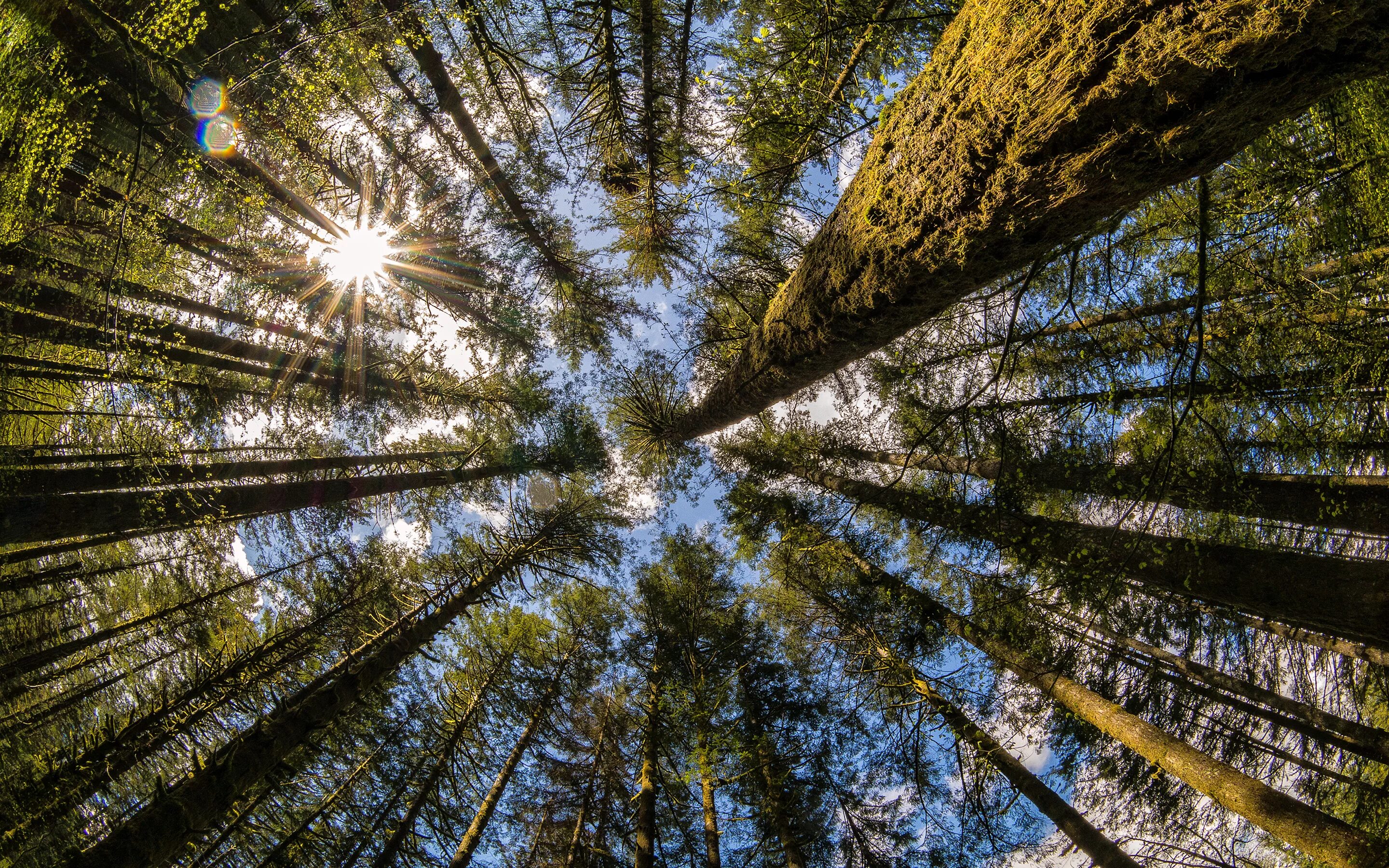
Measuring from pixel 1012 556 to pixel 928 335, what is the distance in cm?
352

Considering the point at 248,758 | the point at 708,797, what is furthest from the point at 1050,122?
the point at 708,797

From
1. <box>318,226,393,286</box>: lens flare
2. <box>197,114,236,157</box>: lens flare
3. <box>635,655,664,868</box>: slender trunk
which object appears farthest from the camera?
<box>318,226,393,286</box>: lens flare

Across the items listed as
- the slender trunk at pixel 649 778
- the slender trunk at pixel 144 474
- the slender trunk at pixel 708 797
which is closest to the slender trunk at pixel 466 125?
the slender trunk at pixel 144 474

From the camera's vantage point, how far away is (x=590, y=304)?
10516 mm

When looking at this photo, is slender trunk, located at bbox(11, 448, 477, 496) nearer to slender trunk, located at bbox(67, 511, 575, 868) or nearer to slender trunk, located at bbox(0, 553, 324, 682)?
slender trunk, located at bbox(0, 553, 324, 682)

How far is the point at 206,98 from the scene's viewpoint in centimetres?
623

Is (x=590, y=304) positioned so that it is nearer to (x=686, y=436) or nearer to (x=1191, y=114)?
(x=686, y=436)

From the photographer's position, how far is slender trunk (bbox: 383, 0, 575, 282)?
5.45m

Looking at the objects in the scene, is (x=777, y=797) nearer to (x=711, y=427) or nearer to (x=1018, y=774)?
(x=1018, y=774)

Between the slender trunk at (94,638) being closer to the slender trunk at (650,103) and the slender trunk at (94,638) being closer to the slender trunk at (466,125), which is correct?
the slender trunk at (466,125)

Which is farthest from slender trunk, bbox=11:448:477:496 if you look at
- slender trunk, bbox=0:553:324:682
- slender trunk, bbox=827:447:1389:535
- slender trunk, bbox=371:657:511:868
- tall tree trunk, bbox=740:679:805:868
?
tall tree trunk, bbox=740:679:805:868

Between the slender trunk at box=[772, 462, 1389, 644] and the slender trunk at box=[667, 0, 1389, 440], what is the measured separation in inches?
52.2

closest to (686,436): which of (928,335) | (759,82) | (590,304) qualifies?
(590,304)

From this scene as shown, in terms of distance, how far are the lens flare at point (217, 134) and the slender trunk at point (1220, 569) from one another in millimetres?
9661
